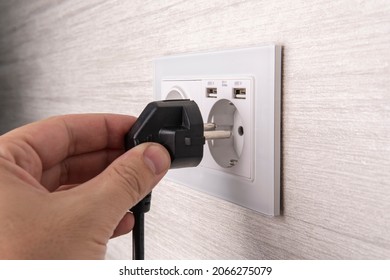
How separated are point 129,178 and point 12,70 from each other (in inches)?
25.4

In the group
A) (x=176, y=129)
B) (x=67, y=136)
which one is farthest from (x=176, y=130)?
(x=67, y=136)

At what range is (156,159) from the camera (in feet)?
0.97

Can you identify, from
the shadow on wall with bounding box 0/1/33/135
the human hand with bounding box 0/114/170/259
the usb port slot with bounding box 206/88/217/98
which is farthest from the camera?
the shadow on wall with bounding box 0/1/33/135

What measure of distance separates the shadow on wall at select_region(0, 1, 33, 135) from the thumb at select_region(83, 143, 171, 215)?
53cm

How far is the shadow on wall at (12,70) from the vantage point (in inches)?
31.0

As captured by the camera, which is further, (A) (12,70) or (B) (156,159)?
(A) (12,70)

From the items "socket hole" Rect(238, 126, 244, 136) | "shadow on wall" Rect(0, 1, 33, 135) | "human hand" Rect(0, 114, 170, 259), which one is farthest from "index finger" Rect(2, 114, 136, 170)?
"shadow on wall" Rect(0, 1, 33, 135)

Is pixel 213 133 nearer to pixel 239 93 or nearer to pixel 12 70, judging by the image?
pixel 239 93

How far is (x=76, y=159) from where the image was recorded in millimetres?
381

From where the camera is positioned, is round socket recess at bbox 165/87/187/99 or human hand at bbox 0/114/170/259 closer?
human hand at bbox 0/114/170/259

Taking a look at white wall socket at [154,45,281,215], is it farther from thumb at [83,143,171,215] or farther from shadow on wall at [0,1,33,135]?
shadow on wall at [0,1,33,135]

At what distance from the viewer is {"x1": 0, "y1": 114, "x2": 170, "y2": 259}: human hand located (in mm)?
239
